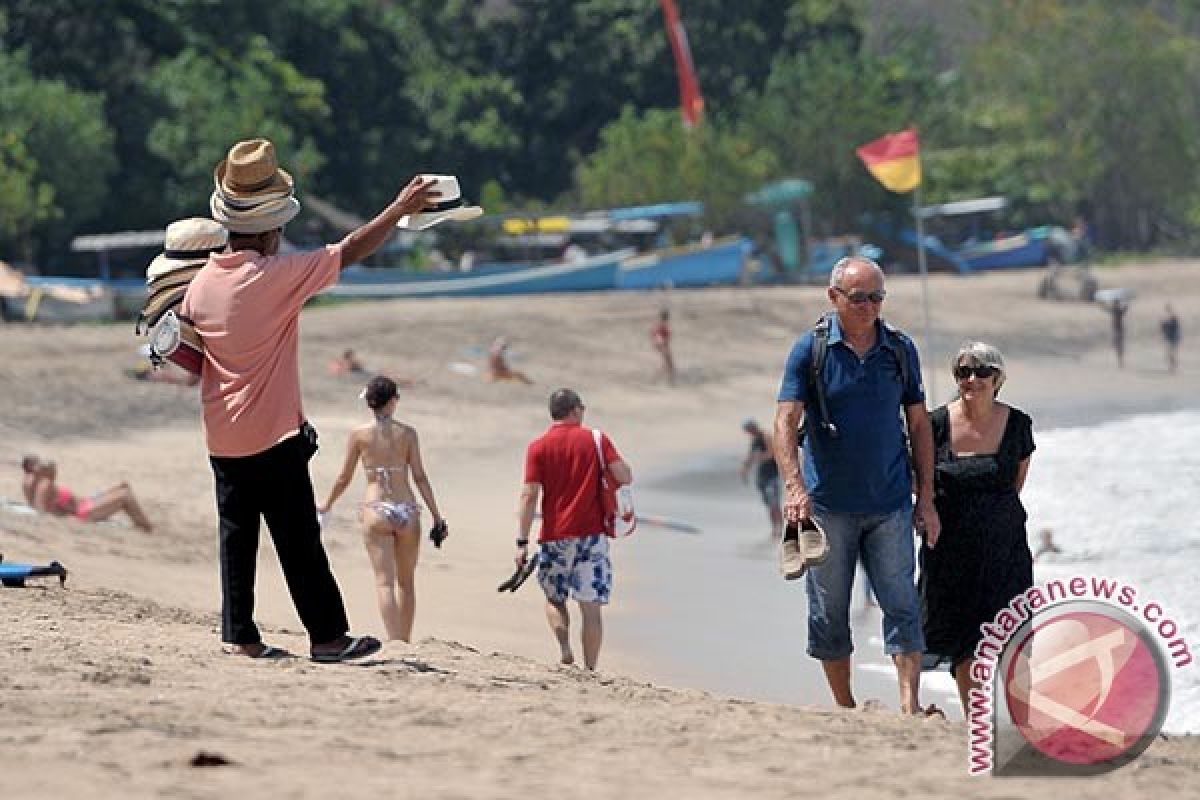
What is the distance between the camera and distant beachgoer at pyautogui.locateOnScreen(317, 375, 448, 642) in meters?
9.48

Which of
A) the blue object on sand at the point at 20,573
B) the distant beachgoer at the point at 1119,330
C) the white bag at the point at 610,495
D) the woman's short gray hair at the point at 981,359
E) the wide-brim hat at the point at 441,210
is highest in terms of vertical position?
the wide-brim hat at the point at 441,210

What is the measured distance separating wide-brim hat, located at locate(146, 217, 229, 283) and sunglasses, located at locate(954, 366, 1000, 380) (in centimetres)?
240

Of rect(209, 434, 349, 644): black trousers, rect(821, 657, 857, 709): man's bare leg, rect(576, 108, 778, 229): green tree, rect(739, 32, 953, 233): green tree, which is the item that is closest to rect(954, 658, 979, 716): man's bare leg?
rect(821, 657, 857, 709): man's bare leg

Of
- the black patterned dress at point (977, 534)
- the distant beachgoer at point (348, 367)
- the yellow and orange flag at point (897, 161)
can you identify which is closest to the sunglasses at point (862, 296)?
the black patterned dress at point (977, 534)

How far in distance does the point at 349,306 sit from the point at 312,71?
11.3m

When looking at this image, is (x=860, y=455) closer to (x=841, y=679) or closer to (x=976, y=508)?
(x=976, y=508)

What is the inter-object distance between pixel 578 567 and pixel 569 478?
1.27ft

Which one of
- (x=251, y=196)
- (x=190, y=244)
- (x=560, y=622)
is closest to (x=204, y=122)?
(x=560, y=622)

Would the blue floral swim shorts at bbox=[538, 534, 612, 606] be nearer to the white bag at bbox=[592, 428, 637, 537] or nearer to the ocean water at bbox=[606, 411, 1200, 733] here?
the white bag at bbox=[592, 428, 637, 537]

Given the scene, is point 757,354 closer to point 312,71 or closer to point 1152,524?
point 312,71

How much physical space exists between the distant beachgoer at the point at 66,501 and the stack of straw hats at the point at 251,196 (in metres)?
8.67

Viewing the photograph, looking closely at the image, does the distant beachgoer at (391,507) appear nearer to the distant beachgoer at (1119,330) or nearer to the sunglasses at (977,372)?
the sunglasses at (977,372)

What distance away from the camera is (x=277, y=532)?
23.0ft

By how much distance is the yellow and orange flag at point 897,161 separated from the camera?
80.3ft
